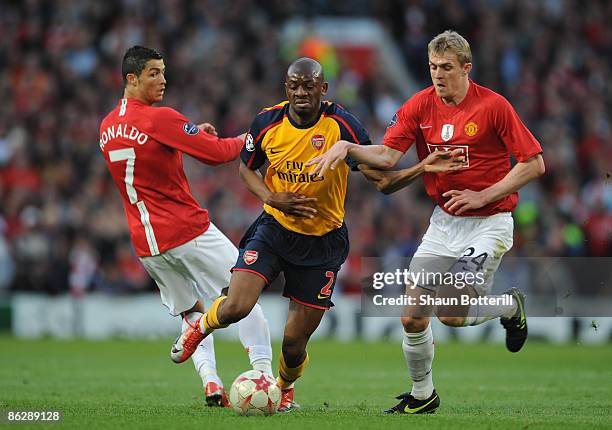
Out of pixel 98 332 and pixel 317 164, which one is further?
pixel 98 332

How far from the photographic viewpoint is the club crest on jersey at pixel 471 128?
8539 mm

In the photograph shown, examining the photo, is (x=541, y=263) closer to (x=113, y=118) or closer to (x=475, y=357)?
(x=475, y=357)

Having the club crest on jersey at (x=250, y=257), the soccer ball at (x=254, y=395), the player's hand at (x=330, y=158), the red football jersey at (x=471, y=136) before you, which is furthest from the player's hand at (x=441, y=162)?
the soccer ball at (x=254, y=395)

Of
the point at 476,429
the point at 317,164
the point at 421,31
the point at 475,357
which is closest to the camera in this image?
the point at 476,429

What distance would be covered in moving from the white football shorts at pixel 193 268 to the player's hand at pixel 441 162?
1.81 metres

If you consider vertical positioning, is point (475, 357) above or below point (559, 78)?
below

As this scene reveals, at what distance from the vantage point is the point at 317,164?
8.38m

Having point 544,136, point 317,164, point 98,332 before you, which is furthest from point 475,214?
point 544,136

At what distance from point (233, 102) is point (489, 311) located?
1286 centimetres

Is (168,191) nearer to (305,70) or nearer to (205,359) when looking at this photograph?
(205,359)

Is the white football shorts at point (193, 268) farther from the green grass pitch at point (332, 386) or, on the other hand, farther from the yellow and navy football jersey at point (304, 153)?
the green grass pitch at point (332, 386)

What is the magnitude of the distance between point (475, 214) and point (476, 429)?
1.99m

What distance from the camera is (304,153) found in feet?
28.2

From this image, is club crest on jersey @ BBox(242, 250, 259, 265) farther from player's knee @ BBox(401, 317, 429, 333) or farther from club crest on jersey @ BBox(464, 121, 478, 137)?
club crest on jersey @ BBox(464, 121, 478, 137)
